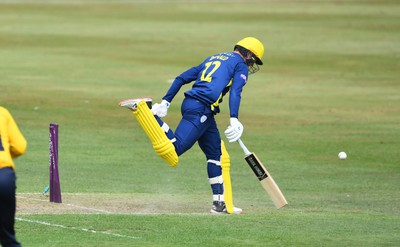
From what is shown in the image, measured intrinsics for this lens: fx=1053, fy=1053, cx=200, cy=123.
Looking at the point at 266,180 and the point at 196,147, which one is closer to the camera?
the point at 266,180

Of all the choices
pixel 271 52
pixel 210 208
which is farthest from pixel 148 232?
pixel 271 52

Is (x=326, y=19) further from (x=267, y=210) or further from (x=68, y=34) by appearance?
(x=267, y=210)

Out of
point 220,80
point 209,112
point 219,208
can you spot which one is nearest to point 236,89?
point 220,80

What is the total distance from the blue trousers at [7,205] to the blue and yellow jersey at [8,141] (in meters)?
0.09

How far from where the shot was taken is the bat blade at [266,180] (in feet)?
46.0

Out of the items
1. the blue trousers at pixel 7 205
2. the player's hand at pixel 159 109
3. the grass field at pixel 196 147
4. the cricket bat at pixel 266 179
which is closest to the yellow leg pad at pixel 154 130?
the player's hand at pixel 159 109

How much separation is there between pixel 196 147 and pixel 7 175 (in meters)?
13.4

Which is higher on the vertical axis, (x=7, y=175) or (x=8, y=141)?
(x=8, y=141)

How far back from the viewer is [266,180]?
1409 cm

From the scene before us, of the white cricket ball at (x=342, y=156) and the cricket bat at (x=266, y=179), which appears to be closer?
the cricket bat at (x=266, y=179)

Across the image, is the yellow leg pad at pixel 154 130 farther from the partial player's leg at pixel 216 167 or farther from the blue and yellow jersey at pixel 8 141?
the blue and yellow jersey at pixel 8 141

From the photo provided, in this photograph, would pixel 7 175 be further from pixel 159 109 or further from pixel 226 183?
pixel 226 183

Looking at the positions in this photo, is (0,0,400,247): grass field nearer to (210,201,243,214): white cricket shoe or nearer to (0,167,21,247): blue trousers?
(210,201,243,214): white cricket shoe

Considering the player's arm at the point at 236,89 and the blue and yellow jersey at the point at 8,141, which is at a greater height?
the player's arm at the point at 236,89
